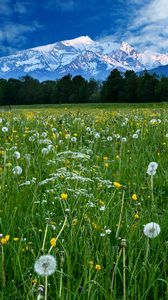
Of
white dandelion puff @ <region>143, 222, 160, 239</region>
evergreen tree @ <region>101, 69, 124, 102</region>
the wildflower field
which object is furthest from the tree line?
white dandelion puff @ <region>143, 222, 160, 239</region>

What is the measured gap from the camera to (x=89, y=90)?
10012cm

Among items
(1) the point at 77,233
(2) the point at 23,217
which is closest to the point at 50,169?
(2) the point at 23,217

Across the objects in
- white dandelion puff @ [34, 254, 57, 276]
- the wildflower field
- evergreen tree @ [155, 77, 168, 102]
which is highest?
evergreen tree @ [155, 77, 168, 102]

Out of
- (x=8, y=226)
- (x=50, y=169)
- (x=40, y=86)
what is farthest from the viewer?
(x=40, y=86)

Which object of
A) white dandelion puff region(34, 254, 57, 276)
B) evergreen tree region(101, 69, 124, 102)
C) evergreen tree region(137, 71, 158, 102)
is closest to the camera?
white dandelion puff region(34, 254, 57, 276)

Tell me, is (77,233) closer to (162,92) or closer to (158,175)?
(158,175)

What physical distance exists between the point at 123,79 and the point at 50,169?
94.8 metres

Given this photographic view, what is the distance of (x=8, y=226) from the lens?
2.84 metres

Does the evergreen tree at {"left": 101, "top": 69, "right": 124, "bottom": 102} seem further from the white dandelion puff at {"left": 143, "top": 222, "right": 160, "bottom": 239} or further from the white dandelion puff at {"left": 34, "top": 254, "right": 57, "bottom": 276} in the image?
the white dandelion puff at {"left": 34, "top": 254, "right": 57, "bottom": 276}

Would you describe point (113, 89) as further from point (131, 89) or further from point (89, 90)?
point (89, 90)

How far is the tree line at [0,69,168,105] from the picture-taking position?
8834 cm

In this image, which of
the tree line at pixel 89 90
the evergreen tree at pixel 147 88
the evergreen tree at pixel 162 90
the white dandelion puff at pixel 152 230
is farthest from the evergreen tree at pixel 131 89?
the white dandelion puff at pixel 152 230

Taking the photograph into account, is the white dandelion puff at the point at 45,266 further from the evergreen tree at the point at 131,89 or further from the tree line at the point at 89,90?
the evergreen tree at the point at 131,89

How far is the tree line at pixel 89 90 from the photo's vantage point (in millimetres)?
88338
